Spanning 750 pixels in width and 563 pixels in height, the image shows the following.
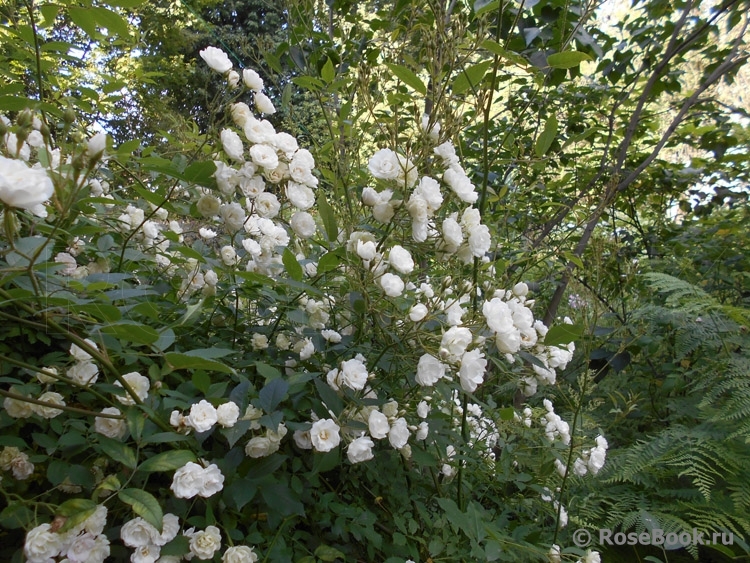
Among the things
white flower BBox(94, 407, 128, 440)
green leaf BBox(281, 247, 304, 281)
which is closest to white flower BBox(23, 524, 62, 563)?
white flower BBox(94, 407, 128, 440)

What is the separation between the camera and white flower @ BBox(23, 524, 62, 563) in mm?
623

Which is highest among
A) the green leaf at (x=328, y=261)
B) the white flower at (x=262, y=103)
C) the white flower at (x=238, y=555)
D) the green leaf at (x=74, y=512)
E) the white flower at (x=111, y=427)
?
the white flower at (x=262, y=103)

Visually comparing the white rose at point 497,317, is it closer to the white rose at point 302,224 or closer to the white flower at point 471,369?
the white flower at point 471,369

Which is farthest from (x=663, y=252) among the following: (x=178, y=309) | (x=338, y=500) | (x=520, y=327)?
(x=178, y=309)

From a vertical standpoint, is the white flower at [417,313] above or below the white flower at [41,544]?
above

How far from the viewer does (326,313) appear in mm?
1174

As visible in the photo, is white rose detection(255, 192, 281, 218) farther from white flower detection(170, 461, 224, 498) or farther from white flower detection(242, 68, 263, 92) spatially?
white flower detection(170, 461, 224, 498)

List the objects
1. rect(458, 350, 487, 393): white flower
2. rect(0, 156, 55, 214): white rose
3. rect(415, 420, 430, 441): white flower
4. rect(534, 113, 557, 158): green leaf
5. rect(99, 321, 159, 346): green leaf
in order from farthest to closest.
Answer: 1. rect(534, 113, 557, 158): green leaf
2. rect(415, 420, 430, 441): white flower
3. rect(458, 350, 487, 393): white flower
4. rect(99, 321, 159, 346): green leaf
5. rect(0, 156, 55, 214): white rose

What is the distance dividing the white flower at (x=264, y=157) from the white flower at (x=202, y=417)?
1.44 ft

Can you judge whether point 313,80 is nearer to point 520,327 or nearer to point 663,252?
point 520,327

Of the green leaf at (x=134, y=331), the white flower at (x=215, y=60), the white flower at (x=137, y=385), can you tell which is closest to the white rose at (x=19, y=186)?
the green leaf at (x=134, y=331)

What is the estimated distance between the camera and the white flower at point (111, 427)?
731 mm

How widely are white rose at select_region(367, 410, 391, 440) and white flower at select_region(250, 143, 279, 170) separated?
50 cm

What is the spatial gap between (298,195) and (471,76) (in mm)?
416
